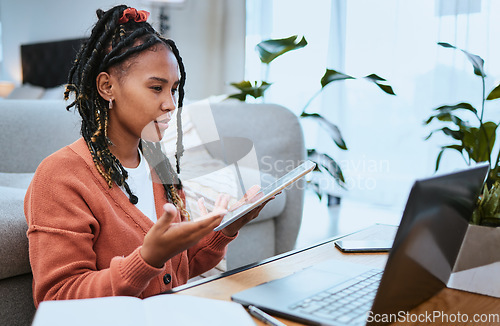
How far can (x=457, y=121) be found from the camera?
167cm

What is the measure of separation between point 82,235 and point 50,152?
1030 millimetres

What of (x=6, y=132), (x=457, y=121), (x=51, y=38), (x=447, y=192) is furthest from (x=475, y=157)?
(x=51, y=38)

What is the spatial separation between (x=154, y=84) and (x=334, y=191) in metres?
2.58

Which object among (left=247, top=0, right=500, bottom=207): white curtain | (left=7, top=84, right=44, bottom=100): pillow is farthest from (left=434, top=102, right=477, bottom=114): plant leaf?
(left=7, top=84, right=44, bottom=100): pillow

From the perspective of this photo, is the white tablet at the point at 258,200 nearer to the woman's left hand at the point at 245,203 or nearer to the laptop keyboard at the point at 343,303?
the woman's left hand at the point at 245,203

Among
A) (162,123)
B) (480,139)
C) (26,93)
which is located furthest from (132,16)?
(26,93)

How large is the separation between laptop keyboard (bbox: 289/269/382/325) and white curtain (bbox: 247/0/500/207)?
231 cm

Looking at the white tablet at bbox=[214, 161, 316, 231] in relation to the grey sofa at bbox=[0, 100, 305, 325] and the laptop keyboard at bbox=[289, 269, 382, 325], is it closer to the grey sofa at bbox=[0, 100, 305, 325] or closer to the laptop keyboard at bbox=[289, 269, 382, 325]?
the laptop keyboard at bbox=[289, 269, 382, 325]

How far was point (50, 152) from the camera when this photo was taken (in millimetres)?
1605

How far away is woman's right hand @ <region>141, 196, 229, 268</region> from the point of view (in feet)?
1.67

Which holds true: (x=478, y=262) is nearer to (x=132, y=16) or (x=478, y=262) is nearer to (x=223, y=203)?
(x=223, y=203)

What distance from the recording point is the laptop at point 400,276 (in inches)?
17.0

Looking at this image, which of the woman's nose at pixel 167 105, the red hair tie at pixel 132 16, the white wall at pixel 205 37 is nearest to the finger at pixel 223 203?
the woman's nose at pixel 167 105

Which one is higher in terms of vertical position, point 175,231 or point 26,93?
point 175,231
